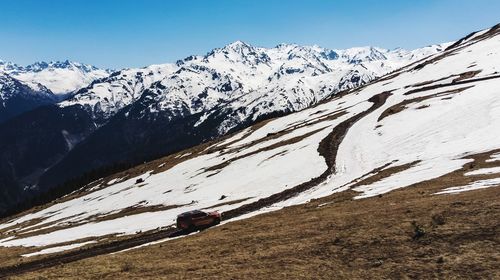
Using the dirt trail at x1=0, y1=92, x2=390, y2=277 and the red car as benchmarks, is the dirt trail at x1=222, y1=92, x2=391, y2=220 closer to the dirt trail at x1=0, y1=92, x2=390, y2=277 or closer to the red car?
the dirt trail at x1=0, y1=92, x2=390, y2=277

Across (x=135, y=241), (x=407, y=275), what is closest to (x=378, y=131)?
(x=135, y=241)

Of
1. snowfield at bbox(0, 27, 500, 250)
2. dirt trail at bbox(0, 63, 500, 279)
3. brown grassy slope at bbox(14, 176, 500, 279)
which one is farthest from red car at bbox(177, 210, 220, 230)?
brown grassy slope at bbox(14, 176, 500, 279)

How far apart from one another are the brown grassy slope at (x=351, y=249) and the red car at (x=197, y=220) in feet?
36.7

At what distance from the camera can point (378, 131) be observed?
83688 mm

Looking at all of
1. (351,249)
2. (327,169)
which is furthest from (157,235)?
(327,169)

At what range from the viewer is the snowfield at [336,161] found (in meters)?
53.4

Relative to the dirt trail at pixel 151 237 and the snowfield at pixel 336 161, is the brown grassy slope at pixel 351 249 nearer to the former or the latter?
the snowfield at pixel 336 161

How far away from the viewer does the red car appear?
45.5 m

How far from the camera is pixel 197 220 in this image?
4553cm

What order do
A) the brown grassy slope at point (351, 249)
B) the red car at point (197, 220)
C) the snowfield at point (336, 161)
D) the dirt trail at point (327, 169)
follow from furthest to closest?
1. the snowfield at point (336, 161)
2. the dirt trail at point (327, 169)
3. the red car at point (197, 220)
4. the brown grassy slope at point (351, 249)

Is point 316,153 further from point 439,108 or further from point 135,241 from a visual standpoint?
point 135,241

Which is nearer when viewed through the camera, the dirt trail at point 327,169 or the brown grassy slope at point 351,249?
the brown grassy slope at point 351,249

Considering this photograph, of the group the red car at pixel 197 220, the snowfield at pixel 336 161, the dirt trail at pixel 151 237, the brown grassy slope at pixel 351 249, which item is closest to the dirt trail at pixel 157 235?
the dirt trail at pixel 151 237

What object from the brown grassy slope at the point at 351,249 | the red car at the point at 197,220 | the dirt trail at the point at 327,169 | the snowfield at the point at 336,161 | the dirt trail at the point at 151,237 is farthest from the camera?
the snowfield at the point at 336,161
